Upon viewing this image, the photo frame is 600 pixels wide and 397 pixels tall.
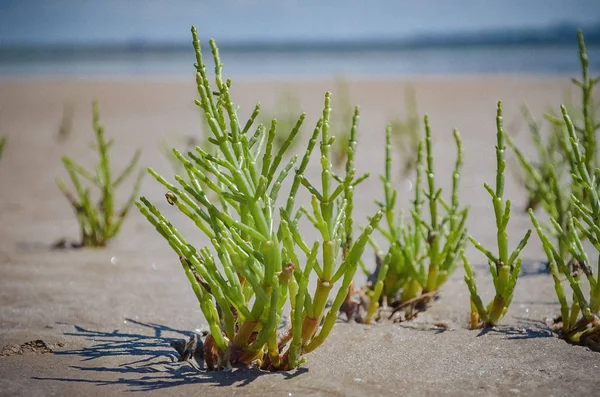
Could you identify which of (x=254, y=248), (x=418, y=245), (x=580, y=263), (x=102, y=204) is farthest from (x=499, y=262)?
(x=102, y=204)

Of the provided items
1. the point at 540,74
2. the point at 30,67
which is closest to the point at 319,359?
Answer: the point at 540,74

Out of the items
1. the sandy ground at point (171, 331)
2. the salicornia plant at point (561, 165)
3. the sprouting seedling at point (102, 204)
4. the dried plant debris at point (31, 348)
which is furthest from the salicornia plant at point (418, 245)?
the sprouting seedling at point (102, 204)

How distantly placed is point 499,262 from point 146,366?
0.90 metres

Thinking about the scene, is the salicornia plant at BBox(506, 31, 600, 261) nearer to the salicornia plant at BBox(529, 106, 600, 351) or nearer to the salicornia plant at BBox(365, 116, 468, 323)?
the salicornia plant at BBox(529, 106, 600, 351)

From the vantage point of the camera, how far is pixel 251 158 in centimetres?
135

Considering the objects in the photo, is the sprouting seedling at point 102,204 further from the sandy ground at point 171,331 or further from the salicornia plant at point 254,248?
the salicornia plant at point 254,248

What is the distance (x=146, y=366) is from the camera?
1435 millimetres

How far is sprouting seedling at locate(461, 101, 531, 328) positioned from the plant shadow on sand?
21.1 inches

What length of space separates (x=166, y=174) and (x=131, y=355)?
269cm

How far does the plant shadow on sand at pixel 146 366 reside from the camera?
1.35 meters

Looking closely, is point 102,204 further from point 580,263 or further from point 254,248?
Answer: point 580,263

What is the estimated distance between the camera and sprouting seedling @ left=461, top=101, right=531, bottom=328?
1453 millimetres

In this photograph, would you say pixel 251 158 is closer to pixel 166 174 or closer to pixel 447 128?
pixel 166 174

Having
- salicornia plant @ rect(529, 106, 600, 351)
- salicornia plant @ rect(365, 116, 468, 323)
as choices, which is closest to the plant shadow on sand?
salicornia plant @ rect(365, 116, 468, 323)
